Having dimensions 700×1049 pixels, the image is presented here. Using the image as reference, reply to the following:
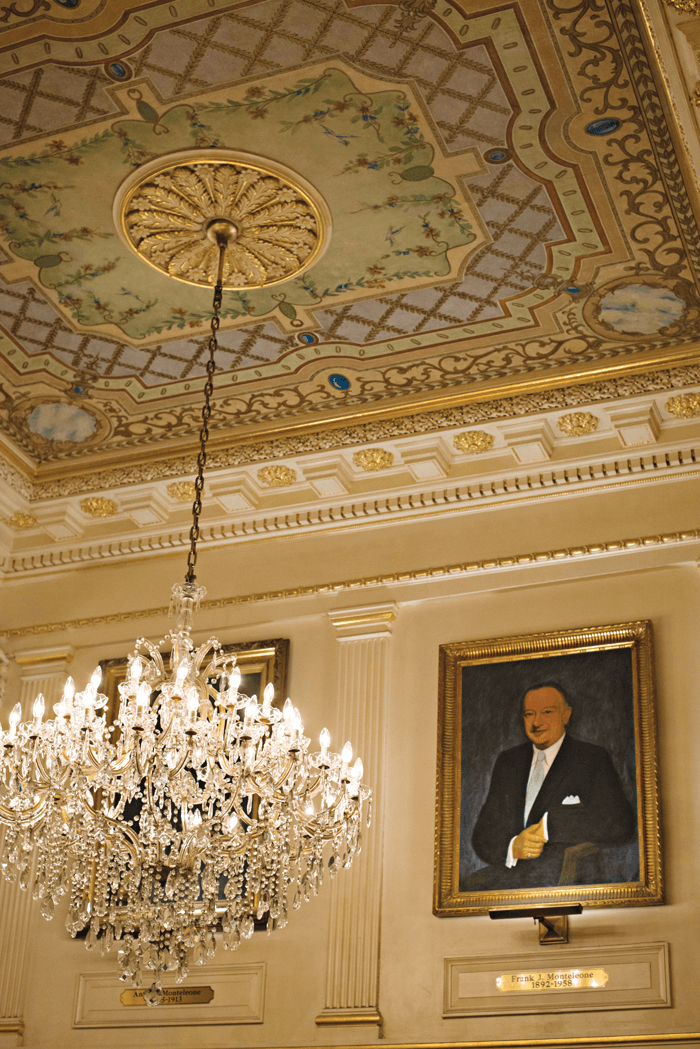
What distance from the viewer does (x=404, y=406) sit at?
8344mm

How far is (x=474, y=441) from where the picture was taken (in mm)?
8469

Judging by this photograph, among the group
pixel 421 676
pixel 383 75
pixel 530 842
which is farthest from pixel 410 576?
pixel 383 75

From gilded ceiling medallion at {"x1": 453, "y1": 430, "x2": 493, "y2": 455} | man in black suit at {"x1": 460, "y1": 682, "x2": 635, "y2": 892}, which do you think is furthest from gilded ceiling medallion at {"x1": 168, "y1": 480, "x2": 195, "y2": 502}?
man in black suit at {"x1": 460, "y1": 682, "x2": 635, "y2": 892}

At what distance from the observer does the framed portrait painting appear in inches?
287

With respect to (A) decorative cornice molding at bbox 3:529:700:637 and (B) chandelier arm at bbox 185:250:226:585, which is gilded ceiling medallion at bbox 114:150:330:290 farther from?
(A) decorative cornice molding at bbox 3:529:700:637

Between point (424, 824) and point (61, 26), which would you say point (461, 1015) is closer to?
point (424, 824)

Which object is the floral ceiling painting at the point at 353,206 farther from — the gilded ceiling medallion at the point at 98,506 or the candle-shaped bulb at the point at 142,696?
the candle-shaped bulb at the point at 142,696

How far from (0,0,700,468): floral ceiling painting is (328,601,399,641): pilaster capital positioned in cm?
129

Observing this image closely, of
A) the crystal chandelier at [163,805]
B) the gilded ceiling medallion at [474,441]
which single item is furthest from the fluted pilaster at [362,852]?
the crystal chandelier at [163,805]

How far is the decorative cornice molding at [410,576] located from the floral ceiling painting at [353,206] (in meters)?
1.11

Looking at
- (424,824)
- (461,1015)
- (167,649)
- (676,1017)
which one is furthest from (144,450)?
(676,1017)

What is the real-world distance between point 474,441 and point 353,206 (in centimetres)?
225

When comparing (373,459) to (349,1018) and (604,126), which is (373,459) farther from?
(349,1018)

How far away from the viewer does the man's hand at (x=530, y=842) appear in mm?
7488
